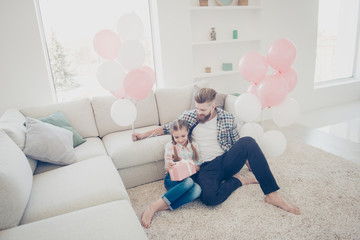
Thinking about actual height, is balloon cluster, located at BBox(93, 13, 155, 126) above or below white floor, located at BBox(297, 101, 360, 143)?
above

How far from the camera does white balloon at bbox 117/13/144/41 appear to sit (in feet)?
6.86

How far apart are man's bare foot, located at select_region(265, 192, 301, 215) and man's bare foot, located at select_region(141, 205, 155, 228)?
33.3 inches

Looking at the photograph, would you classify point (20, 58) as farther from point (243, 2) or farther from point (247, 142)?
point (243, 2)

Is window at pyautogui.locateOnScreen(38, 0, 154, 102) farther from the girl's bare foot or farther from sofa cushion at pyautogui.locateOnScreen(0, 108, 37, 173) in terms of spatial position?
the girl's bare foot

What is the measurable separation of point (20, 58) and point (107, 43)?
117cm

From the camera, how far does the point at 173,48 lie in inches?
130

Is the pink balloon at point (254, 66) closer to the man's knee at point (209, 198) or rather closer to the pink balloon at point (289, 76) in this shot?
the pink balloon at point (289, 76)

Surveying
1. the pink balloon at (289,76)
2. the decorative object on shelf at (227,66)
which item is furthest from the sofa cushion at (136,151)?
the decorative object on shelf at (227,66)

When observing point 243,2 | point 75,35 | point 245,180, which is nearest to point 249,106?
point 245,180

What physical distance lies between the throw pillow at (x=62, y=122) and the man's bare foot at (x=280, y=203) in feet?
5.53

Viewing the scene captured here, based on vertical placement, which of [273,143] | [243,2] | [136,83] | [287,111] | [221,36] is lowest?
[273,143]

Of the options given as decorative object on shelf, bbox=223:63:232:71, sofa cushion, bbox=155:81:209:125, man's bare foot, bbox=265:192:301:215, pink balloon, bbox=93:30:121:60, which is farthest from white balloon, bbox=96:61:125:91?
decorative object on shelf, bbox=223:63:232:71

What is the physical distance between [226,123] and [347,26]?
12.7 feet

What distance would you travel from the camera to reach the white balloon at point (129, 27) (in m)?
2.09
